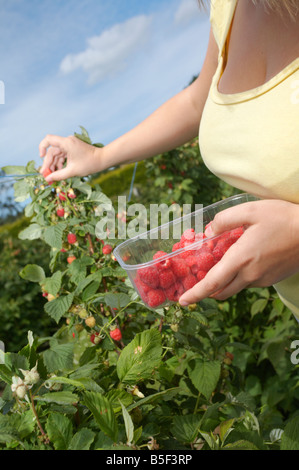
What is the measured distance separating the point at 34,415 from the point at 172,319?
480mm

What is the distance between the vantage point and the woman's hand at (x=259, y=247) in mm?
734

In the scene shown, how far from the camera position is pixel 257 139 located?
2.56 ft

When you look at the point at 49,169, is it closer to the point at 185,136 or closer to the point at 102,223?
the point at 102,223

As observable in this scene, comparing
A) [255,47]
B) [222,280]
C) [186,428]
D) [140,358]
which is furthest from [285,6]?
[186,428]

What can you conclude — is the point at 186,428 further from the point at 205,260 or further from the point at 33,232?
the point at 33,232

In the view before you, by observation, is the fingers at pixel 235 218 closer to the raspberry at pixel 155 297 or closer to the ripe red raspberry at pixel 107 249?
the raspberry at pixel 155 297

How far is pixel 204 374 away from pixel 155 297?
32 centimetres

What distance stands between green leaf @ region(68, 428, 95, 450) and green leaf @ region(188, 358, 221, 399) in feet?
1.46

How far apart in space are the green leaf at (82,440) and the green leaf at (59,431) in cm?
1

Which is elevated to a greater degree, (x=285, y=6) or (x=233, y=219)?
(x=285, y=6)

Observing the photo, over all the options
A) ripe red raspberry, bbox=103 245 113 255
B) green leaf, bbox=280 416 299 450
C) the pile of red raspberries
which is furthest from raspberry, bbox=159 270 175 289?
ripe red raspberry, bbox=103 245 113 255

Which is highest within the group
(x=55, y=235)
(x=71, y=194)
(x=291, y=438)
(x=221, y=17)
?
(x=221, y=17)

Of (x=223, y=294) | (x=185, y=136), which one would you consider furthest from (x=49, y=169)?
(x=223, y=294)

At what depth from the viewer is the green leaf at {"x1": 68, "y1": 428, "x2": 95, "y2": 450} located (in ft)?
2.08
